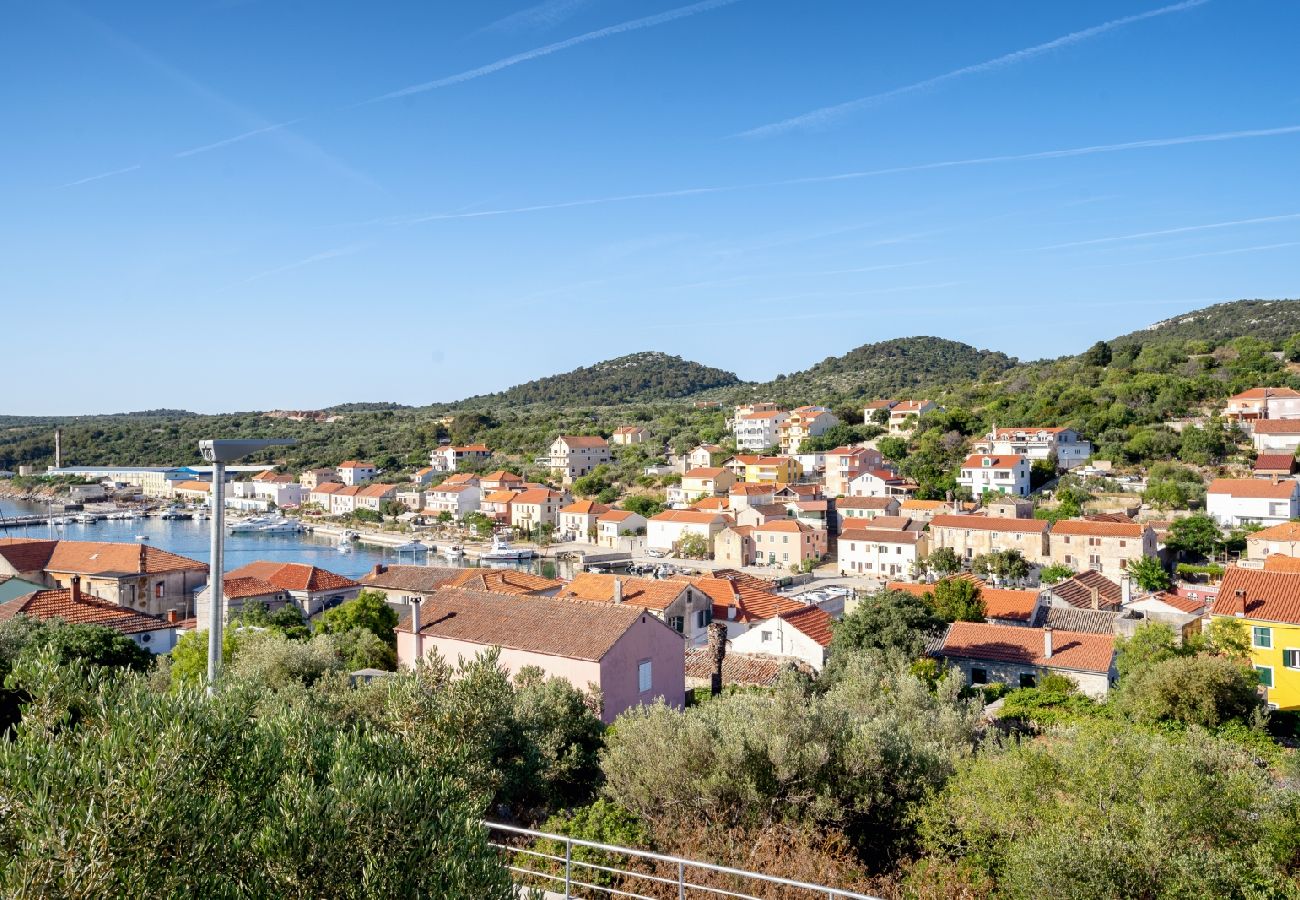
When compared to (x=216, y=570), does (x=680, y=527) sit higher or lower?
lower

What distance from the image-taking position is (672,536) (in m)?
63.1

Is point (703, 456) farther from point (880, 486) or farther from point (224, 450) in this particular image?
point (224, 450)

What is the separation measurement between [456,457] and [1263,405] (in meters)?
79.3

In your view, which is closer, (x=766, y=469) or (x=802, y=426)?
(x=766, y=469)

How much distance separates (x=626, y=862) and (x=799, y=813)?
2.36 m

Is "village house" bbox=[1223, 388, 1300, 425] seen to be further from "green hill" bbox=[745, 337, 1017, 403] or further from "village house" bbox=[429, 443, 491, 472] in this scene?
"village house" bbox=[429, 443, 491, 472]

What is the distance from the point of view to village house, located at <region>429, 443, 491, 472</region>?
10188 centimetres

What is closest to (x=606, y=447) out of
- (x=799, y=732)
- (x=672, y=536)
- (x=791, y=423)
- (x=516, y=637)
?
(x=791, y=423)

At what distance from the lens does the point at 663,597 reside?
2833 cm

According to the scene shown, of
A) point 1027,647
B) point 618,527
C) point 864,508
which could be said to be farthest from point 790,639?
point 618,527

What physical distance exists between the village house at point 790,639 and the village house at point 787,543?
29.1 metres

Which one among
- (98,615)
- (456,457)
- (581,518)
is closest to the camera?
(98,615)

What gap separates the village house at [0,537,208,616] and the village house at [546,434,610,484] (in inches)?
2332

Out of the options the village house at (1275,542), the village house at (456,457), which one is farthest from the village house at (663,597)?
the village house at (456,457)
